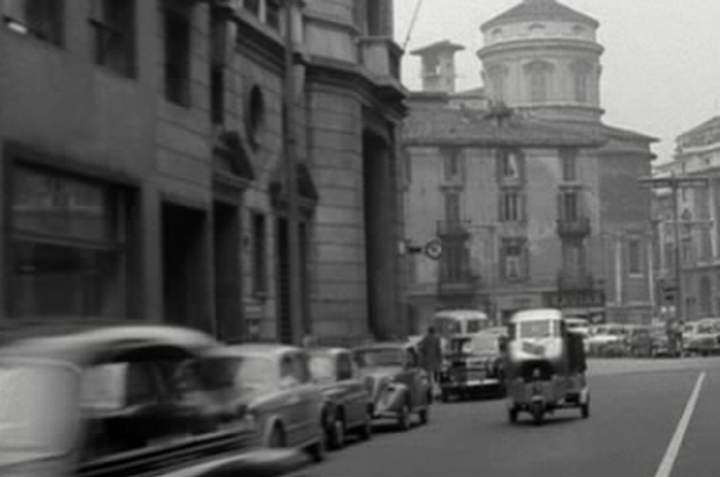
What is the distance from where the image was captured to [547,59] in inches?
4277

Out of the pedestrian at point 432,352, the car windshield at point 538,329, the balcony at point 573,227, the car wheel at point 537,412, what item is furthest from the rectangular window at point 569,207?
the car wheel at point 537,412

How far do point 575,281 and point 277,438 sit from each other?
7786 cm

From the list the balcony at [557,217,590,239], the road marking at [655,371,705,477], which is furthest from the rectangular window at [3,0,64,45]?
the balcony at [557,217,590,239]

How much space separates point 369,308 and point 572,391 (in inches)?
697

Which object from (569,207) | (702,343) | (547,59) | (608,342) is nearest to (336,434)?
(702,343)

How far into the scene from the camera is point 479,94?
113 meters

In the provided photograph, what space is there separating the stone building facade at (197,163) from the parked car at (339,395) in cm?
366

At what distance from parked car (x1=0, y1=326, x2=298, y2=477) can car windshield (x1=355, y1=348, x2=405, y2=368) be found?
1941 centimetres

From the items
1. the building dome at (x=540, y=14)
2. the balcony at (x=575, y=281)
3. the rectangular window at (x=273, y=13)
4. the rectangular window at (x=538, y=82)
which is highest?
the building dome at (x=540, y=14)

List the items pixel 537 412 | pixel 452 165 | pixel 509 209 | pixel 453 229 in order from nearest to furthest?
1. pixel 537 412
2. pixel 453 229
3. pixel 452 165
4. pixel 509 209

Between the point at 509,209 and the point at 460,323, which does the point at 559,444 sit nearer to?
the point at 460,323

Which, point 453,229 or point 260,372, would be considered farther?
point 453,229

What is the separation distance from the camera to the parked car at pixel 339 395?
22.7 metres

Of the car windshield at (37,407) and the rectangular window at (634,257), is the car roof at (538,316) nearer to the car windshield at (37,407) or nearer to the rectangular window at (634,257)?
the car windshield at (37,407)
